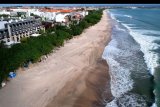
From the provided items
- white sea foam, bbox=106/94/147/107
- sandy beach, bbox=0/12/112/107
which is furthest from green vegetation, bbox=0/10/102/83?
white sea foam, bbox=106/94/147/107

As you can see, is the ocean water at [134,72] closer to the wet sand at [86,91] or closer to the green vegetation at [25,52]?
the wet sand at [86,91]

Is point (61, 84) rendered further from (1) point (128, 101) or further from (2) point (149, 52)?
(2) point (149, 52)

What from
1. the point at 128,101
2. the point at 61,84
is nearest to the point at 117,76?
the point at 128,101

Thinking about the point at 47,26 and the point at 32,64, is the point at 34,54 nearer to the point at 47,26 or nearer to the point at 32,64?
the point at 32,64

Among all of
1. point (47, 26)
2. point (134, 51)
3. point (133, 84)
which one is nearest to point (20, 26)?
point (47, 26)

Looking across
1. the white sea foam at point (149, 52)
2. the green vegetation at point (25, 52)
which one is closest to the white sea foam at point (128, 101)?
the white sea foam at point (149, 52)
